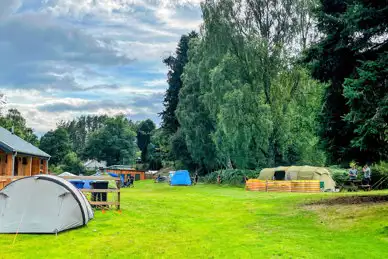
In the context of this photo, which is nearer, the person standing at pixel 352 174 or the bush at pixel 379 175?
the person standing at pixel 352 174

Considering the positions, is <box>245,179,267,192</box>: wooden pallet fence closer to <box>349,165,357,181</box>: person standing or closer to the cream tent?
the cream tent

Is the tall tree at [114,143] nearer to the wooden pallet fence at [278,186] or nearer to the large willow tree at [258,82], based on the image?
the large willow tree at [258,82]

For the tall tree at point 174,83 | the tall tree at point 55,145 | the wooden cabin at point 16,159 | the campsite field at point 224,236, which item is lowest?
the campsite field at point 224,236

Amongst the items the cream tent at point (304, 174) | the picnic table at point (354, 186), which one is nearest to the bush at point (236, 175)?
the cream tent at point (304, 174)

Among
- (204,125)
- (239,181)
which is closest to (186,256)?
(239,181)

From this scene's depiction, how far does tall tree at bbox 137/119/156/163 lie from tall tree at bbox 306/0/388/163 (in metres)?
71.5

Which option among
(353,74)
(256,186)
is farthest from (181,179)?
(353,74)

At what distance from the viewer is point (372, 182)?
99.3 ft

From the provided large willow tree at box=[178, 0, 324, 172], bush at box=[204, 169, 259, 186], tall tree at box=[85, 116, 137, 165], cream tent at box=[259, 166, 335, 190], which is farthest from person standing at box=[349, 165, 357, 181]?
tall tree at box=[85, 116, 137, 165]

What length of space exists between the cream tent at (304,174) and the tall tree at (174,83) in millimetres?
26741

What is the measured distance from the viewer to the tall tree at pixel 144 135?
88.5 metres

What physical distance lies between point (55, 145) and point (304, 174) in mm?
52868

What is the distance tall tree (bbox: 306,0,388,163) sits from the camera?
13.2m

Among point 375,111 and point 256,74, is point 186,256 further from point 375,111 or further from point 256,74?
point 256,74
